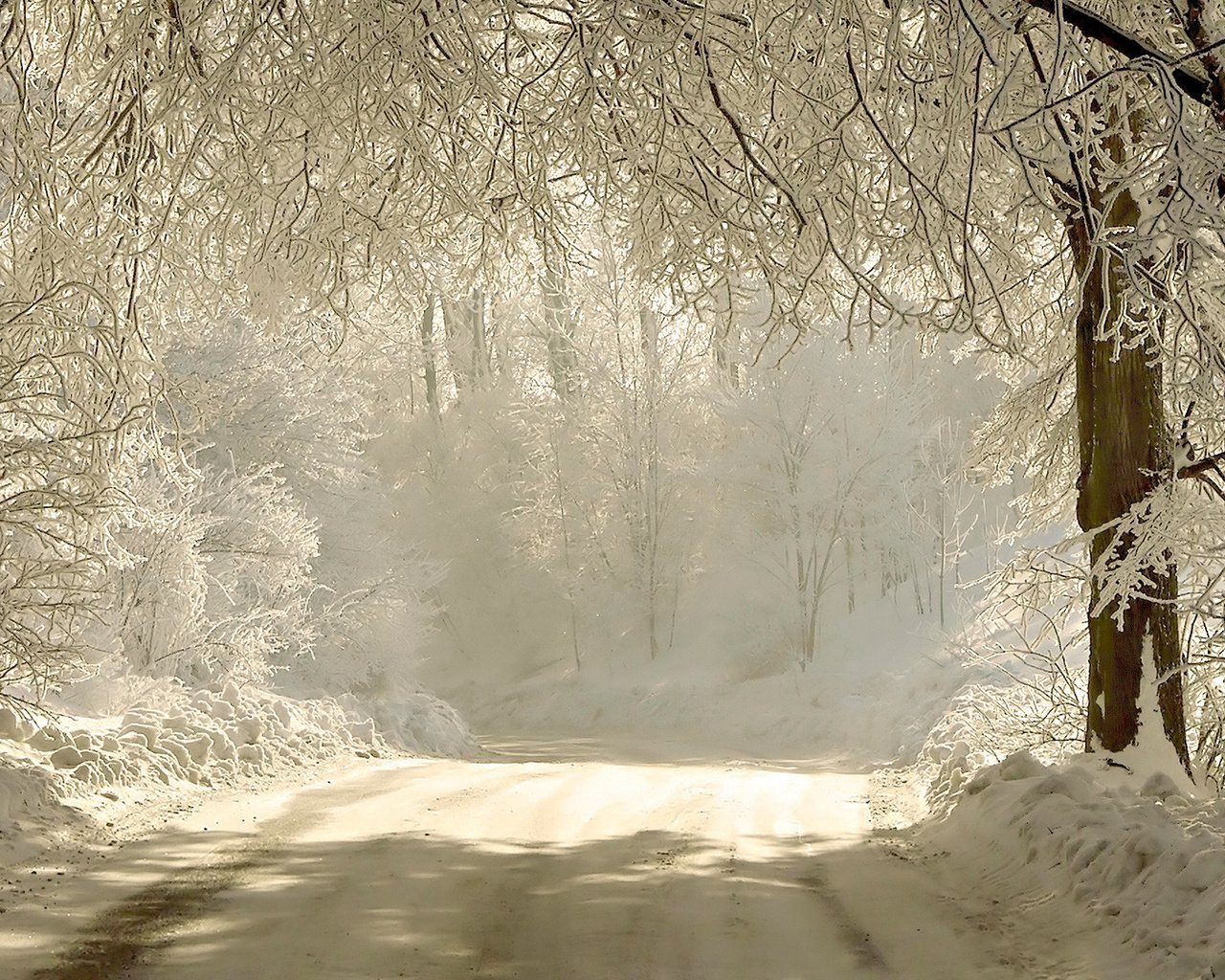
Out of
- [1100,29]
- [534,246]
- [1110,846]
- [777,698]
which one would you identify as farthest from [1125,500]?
[777,698]

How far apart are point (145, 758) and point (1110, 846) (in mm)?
7060

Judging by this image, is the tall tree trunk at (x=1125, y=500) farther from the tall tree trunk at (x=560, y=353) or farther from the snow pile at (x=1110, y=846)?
the tall tree trunk at (x=560, y=353)

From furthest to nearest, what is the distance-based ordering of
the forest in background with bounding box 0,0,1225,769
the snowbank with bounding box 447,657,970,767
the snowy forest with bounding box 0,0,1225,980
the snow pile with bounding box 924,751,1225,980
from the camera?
the snowbank with bounding box 447,657,970,767
the snow pile with bounding box 924,751,1225,980
the snowy forest with bounding box 0,0,1225,980
the forest in background with bounding box 0,0,1225,769

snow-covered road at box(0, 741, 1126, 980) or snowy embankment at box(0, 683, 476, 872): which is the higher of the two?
snowy embankment at box(0, 683, 476, 872)

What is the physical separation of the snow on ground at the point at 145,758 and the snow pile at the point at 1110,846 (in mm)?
4994

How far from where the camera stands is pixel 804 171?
4887 millimetres

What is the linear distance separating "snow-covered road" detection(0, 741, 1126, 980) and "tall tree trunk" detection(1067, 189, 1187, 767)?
1.64 meters

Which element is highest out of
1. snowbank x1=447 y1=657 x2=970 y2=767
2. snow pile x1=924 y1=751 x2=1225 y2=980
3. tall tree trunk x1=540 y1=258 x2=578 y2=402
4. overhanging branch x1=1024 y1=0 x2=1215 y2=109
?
tall tree trunk x1=540 y1=258 x2=578 y2=402

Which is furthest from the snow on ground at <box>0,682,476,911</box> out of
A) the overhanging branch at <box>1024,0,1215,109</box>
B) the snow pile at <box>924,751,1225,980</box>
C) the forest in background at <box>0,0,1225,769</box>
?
the overhanging branch at <box>1024,0,1215,109</box>

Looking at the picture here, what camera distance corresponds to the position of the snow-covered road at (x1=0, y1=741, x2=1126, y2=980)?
4996 millimetres

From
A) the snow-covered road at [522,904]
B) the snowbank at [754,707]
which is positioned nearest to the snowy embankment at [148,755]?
the snow-covered road at [522,904]

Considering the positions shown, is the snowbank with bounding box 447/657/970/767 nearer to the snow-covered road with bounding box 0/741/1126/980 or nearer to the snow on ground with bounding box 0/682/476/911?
the snow on ground with bounding box 0/682/476/911

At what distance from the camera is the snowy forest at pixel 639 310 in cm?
466

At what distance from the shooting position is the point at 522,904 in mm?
5953
